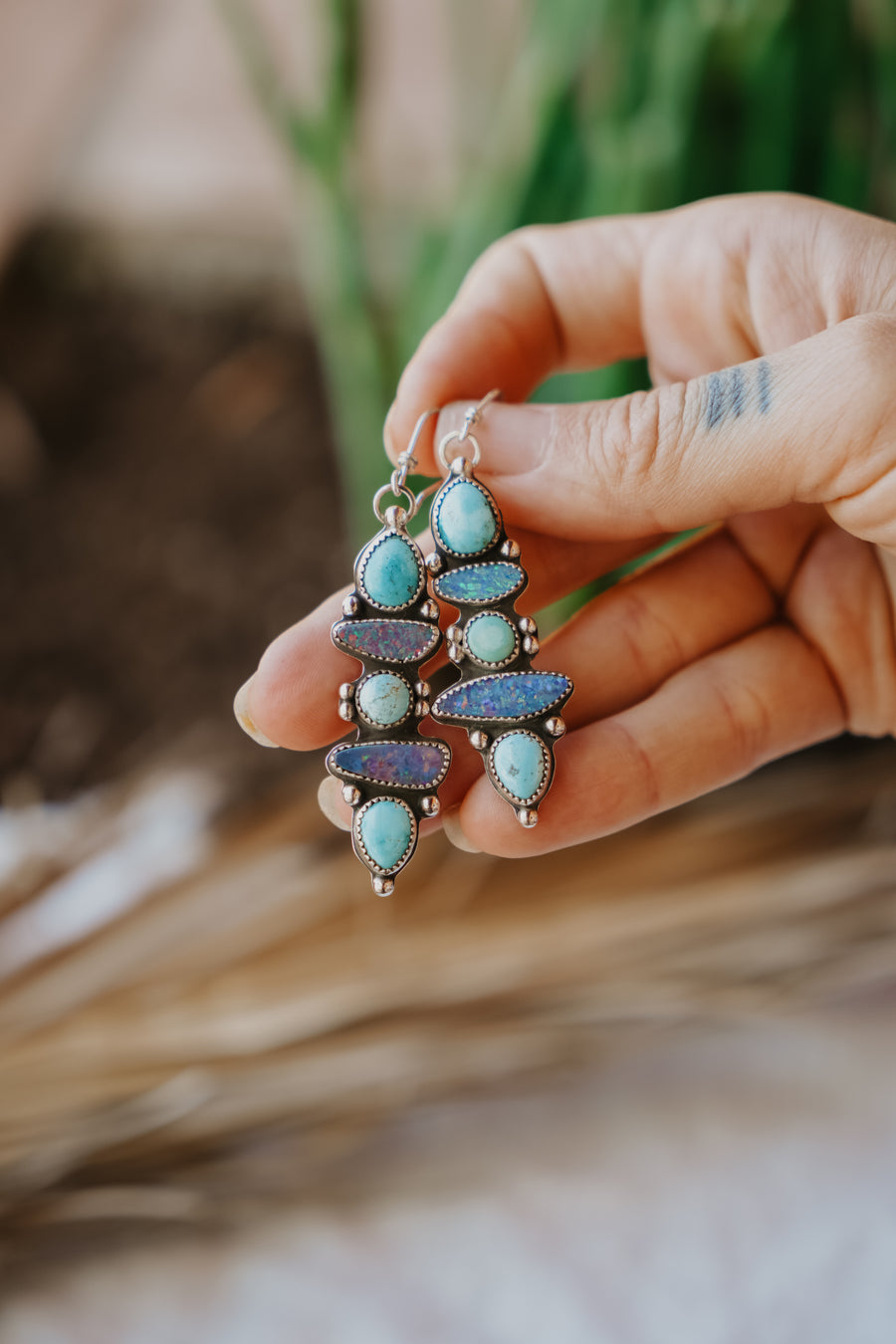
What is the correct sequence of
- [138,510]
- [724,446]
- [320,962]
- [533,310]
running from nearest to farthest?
1. [724,446]
2. [533,310]
3. [320,962]
4. [138,510]

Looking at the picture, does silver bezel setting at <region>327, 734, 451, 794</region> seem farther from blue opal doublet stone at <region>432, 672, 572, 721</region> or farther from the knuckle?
the knuckle

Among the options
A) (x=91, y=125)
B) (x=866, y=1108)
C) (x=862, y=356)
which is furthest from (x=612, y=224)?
(x=91, y=125)

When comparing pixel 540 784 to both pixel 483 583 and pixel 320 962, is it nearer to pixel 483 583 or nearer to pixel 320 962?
pixel 483 583

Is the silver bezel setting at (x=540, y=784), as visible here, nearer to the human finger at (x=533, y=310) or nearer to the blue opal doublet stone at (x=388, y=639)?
the blue opal doublet stone at (x=388, y=639)

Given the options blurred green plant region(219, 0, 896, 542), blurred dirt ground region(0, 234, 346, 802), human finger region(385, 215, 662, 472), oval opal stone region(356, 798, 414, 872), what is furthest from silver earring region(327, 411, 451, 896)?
blurred dirt ground region(0, 234, 346, 802)

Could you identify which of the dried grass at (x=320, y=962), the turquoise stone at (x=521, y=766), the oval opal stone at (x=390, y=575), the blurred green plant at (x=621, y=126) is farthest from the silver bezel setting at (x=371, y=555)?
the dried grass at (x=320, y=962)

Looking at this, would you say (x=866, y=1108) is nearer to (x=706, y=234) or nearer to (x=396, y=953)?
(x=396, y=953)

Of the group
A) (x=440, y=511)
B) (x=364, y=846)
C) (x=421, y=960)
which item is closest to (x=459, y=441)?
(x=440, y=511)

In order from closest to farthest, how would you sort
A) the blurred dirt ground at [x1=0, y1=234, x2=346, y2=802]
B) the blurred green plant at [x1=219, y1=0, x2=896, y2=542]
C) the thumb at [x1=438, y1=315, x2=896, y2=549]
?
the thumb at [x1=438, y1=315, x2=896, y2=549] < the blurred green plant at [x1=219, y1=0, x2=896, y2=542] < the blurred dirt ground at [x1=0, y1=234, x2=346, y2=802]
